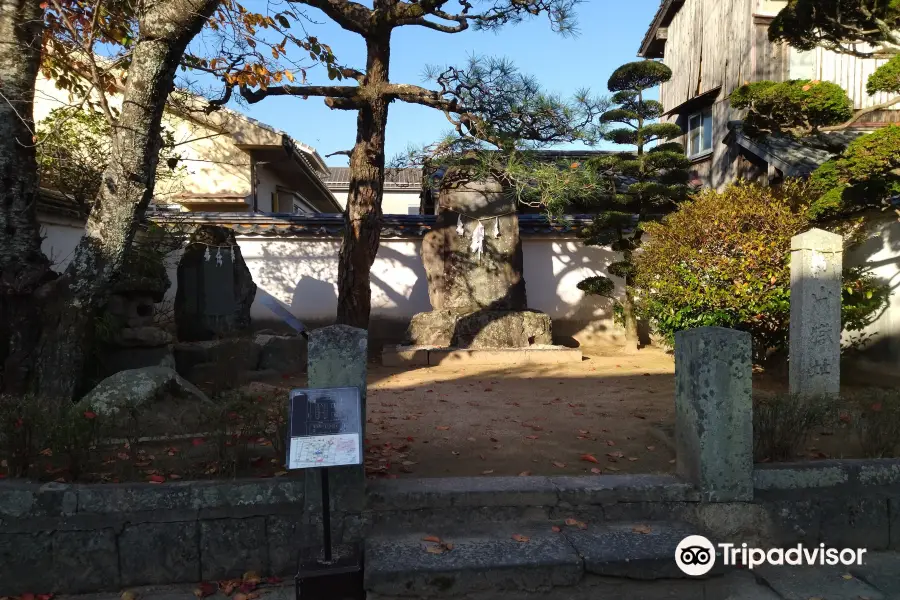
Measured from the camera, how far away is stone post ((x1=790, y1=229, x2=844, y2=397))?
18.9ft

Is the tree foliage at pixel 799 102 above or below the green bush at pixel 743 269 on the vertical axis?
above

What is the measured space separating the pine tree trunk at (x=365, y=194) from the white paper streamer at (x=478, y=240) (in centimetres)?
212

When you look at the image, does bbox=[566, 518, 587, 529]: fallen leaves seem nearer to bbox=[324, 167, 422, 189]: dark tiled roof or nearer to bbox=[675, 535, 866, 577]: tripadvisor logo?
bbox=[675, 535, 866, 577]: tripadvisor logo

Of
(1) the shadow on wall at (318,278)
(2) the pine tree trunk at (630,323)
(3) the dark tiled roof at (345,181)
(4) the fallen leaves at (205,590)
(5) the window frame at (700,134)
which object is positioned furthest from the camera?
(3) the dark tiled roof at (345,181)

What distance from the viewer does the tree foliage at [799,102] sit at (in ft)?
24.1

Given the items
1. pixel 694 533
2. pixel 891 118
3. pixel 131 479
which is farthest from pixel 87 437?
pixel 891 118

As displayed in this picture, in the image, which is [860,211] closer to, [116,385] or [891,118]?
[891,118]

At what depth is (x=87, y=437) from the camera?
362 cm

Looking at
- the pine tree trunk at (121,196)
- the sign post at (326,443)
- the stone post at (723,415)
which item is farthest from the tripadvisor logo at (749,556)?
the pine tree trunk at (121,196)

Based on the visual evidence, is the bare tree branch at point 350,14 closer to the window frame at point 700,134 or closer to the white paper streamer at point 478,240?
the white paper streamer at point 478,240

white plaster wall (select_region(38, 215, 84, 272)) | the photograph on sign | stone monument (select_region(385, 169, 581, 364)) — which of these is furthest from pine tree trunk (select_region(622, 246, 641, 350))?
white plaster wall (select_region(38, 215, 84, 272))

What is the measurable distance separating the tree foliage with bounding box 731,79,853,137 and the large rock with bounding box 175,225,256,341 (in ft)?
25.2

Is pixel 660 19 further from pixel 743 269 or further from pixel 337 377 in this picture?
pixel 337 377

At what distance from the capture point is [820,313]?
577 cm
